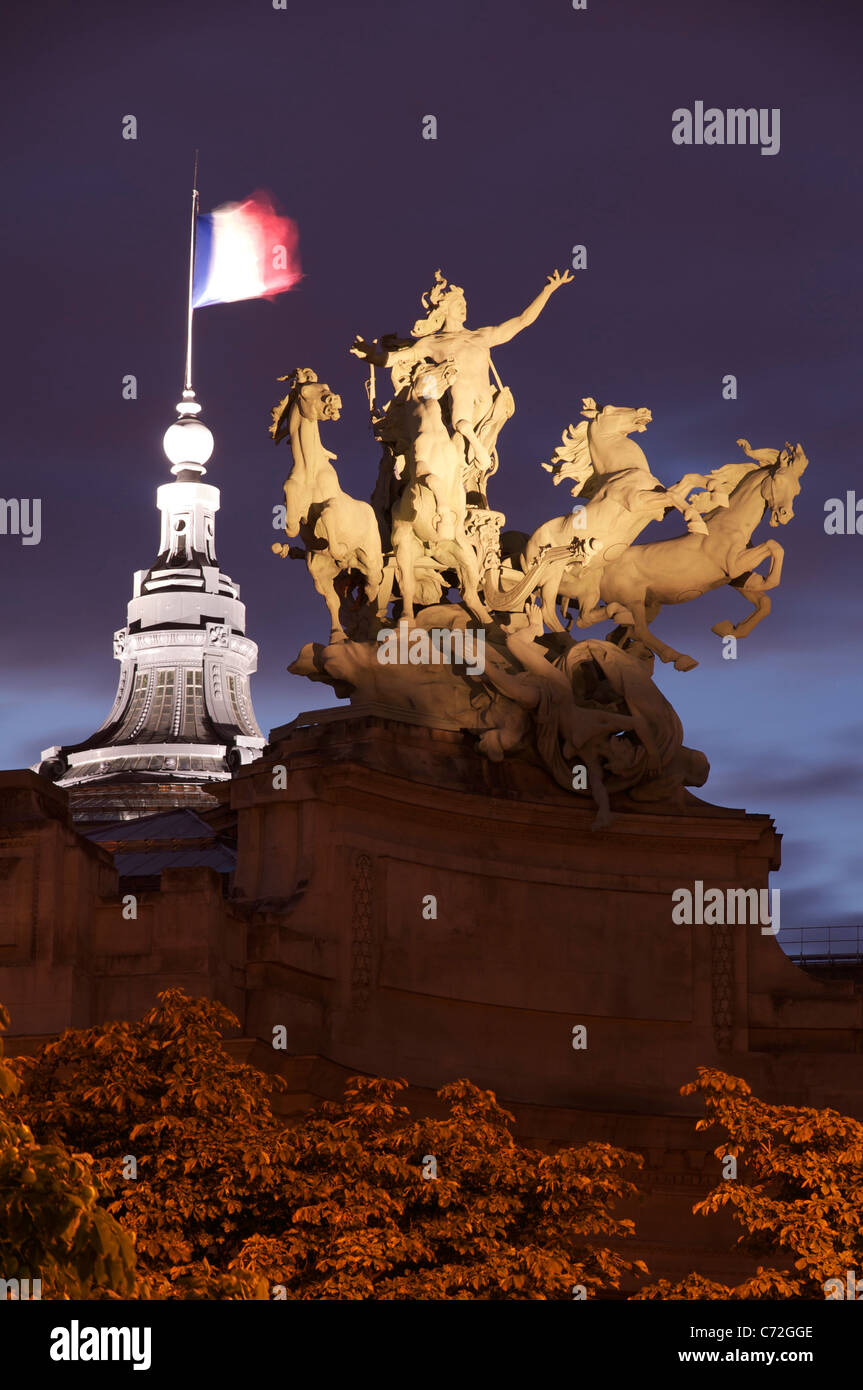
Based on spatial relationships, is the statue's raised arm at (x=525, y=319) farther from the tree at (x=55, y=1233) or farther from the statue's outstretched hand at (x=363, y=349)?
the tree at (x=55, y=1233)

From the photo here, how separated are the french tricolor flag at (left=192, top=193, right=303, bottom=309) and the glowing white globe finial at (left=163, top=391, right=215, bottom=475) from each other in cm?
2140

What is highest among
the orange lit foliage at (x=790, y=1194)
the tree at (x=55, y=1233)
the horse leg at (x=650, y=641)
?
the horse leg at (x=650, y=641)

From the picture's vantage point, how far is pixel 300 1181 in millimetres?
31516

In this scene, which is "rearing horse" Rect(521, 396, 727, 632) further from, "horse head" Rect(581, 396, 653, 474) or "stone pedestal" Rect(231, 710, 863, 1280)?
"stone pedestal" Rect(231, 710, 863, 1280)

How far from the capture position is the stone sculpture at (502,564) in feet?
159

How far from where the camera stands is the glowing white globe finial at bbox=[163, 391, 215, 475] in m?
81.6

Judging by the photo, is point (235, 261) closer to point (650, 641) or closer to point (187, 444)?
point (650, 641)

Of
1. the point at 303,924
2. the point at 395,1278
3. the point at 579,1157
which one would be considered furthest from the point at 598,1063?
the point at 395,1278

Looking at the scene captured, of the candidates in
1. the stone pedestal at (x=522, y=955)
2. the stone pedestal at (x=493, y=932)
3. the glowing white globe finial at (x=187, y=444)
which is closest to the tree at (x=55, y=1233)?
the stone pedestal at (x=522, y=955)

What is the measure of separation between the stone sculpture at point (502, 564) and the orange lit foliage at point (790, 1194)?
14.2 metres
